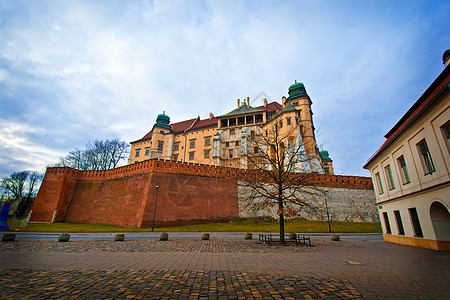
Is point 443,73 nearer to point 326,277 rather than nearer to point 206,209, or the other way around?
point 326,277

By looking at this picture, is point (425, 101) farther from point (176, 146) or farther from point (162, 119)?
point (162, 119)

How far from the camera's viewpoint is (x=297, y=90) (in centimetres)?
4641

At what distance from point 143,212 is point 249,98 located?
37051 millimetres

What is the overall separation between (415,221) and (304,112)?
112ft

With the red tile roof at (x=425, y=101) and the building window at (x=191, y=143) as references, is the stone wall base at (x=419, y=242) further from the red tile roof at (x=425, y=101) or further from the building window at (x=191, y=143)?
the building window at (x=191, y=143)

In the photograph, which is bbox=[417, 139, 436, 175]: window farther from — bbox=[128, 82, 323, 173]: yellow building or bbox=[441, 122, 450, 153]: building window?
bbox=[128, 82, 323, 173]: yellow building

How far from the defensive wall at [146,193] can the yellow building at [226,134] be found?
33.6ft

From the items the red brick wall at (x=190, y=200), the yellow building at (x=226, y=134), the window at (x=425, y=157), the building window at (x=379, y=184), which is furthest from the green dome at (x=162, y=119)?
the window at (x=425, y=157)

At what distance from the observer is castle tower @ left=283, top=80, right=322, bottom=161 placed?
40969mm

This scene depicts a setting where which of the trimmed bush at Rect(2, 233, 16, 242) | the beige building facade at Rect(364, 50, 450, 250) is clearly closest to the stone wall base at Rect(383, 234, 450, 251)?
the beige building facade at Rect(364, 50, 450, 250)

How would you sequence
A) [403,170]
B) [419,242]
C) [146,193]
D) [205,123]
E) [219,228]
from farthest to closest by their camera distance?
[205,123] → [146,193] → [219,228] → [403,170] → [419,242]

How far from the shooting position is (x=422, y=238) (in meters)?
11.0

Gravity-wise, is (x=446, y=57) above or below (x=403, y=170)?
above

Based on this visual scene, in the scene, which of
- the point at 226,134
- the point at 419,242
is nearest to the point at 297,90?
the point at 226,134
